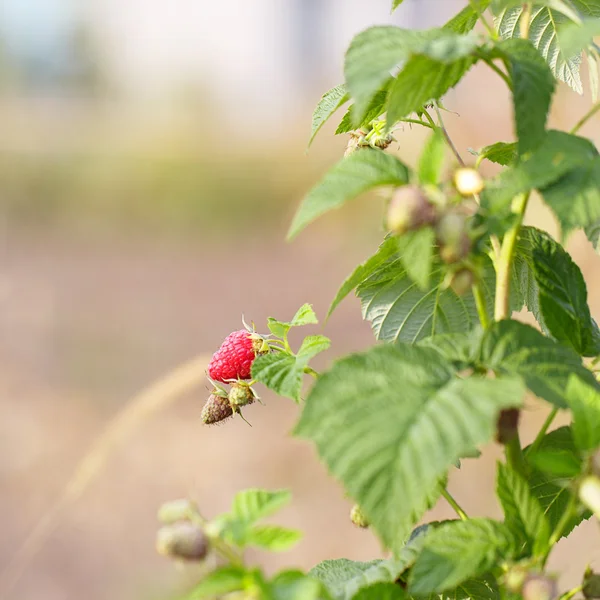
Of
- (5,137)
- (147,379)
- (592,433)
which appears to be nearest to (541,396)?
(592,433)

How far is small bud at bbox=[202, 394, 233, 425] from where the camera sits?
534 millimetres

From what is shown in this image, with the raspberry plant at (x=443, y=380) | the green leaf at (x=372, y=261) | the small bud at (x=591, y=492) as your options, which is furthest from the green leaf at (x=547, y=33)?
the small bud at (x=591, y=492)

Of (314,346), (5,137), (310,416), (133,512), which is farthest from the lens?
(5,137)

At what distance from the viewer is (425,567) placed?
392 millimetres

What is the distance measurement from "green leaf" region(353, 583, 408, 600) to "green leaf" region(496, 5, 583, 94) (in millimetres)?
347

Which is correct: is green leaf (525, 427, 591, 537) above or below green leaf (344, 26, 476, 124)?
below

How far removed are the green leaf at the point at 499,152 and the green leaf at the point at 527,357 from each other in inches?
5.3

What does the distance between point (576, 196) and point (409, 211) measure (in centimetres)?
9

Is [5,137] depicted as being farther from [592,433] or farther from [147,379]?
[592,433]

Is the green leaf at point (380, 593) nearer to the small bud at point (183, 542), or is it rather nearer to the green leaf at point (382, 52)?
the small bud at point (183, 542)

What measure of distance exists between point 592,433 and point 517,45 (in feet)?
0.63

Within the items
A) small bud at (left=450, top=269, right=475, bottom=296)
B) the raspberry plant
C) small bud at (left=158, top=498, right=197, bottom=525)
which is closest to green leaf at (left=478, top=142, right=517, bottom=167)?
the raspberry plant

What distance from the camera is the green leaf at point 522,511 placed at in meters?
0.40

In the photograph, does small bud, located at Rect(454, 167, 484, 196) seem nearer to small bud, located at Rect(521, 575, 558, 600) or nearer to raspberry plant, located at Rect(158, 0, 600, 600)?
raspberry plant, located at Rect(158, 0, 600, 600)
